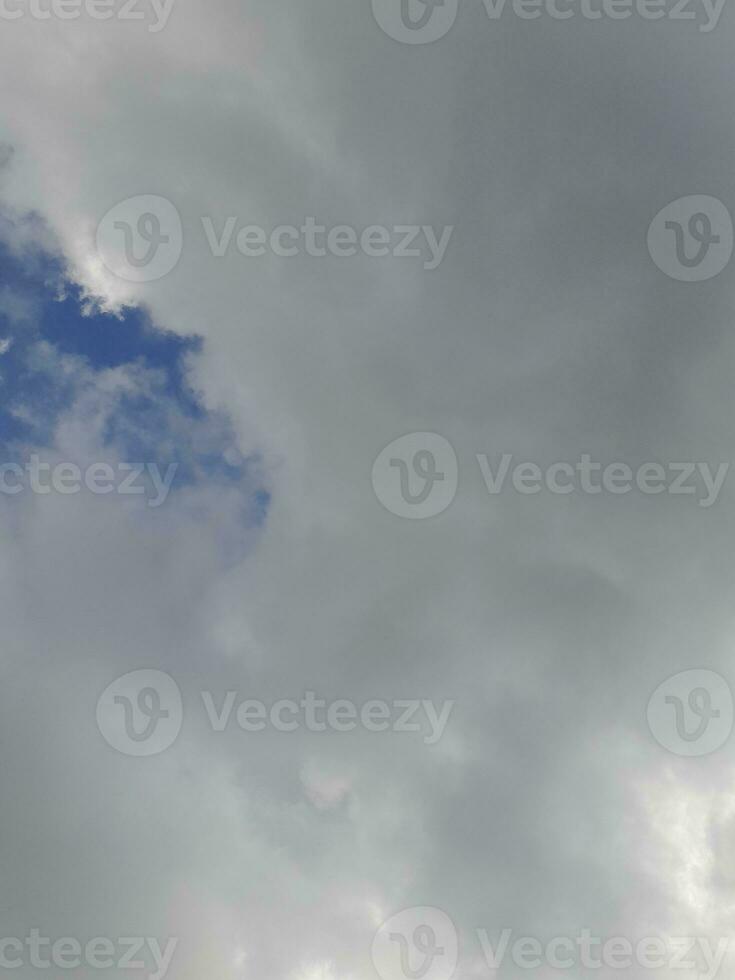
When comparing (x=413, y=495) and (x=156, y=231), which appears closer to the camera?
(x=156, y=231)

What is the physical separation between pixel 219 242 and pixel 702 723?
59107 mm

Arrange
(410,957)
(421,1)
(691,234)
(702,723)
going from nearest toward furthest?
1. (421,1)
2. (691,234)
3. (702,723)
4. (410,957)

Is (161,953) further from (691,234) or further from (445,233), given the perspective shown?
(691,234)

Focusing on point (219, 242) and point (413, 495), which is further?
point (413, 495)

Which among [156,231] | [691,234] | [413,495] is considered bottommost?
[413,495]

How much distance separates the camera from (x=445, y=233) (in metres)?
65.1

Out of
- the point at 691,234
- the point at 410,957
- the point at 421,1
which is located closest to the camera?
the point at 421,1

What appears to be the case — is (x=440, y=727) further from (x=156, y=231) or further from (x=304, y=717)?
(x=156, y=231)

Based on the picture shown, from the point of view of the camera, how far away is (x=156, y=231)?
A: 6456 cm

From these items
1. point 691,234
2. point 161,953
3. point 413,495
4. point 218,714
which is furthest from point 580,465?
point 161,953

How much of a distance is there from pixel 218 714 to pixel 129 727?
8169 mm

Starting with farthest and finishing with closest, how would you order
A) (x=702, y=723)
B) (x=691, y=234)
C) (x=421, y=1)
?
(x=702, y=723) → (x=691, y=234) → (x=421, y=1)

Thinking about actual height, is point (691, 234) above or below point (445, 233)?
above

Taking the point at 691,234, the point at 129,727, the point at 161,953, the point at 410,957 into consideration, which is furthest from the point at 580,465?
the point at 161,953
